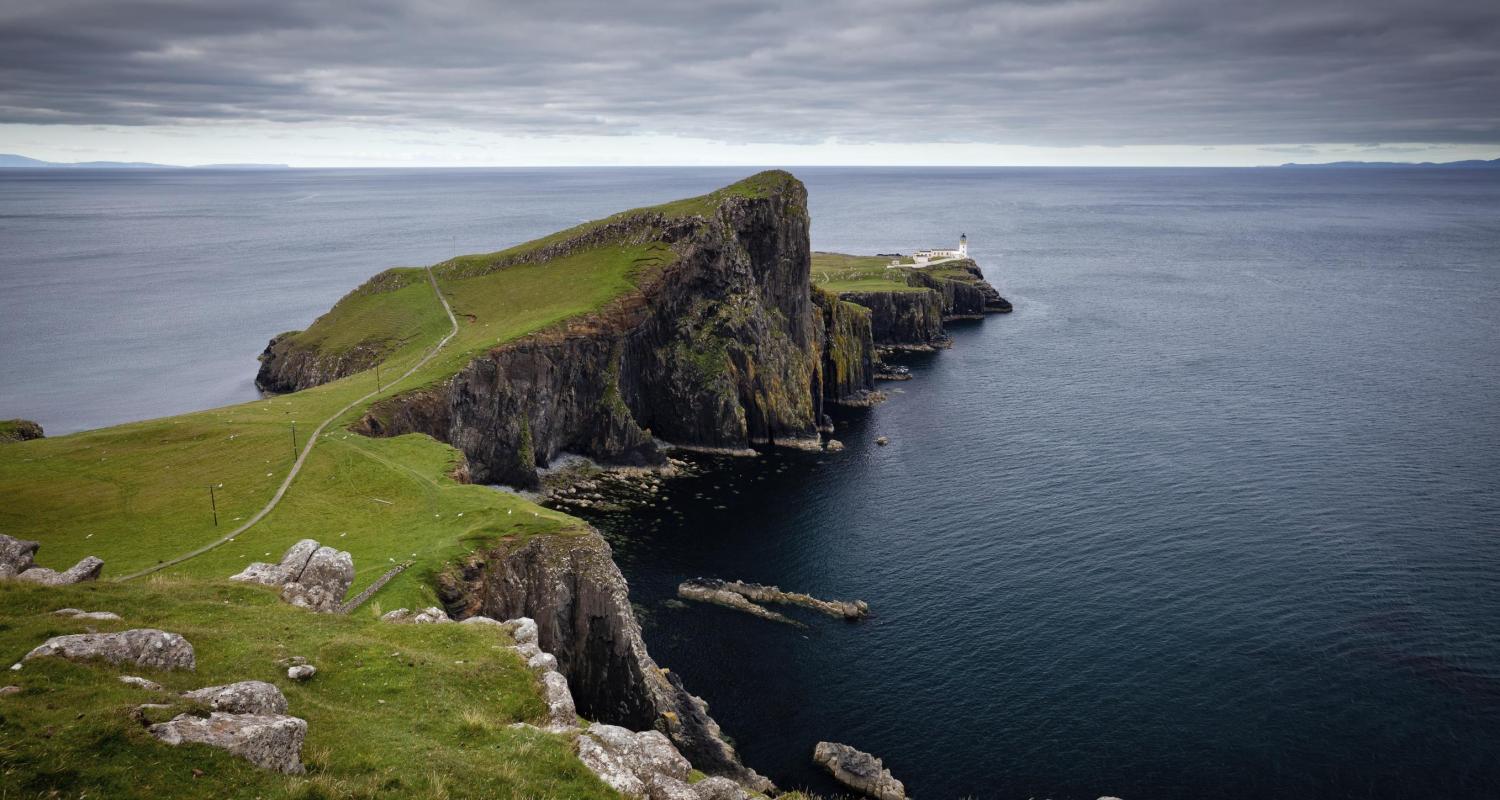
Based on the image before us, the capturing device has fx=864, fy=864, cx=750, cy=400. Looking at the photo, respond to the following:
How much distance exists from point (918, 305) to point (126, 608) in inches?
6151

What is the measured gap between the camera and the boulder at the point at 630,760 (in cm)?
2606

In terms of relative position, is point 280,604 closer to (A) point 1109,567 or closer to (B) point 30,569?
(B) point 30,569

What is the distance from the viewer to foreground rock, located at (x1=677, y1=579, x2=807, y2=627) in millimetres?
67062

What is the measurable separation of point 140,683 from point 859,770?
120 ft

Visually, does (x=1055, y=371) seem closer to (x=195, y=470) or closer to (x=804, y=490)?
(x=804, y=490)

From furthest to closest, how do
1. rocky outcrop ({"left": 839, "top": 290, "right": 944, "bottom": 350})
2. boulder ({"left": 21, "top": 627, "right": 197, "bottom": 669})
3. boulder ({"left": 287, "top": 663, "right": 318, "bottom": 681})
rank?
rocky outcrop ({"left": 839, "top": 290, "right": 944, "bottom": 350}) → boulder ({"left": 287, "top": 663, "right": 318, "bottom": 681}) → boulder ({"left": 21, "top": 627, "right": 197, "bottom": 669})

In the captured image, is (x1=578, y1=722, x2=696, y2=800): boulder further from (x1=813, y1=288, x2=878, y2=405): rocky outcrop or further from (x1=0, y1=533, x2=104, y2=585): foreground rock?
(x1=813, y1=288, x2=878, y2=405): rocky outcrop

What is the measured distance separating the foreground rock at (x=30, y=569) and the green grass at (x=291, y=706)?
5.12 feet

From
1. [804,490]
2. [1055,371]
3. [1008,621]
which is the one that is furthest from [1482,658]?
[1055,371]

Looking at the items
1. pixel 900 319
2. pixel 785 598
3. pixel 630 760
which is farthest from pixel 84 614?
pixel 900 319

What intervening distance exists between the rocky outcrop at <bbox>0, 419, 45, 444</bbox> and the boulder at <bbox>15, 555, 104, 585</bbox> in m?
52.4

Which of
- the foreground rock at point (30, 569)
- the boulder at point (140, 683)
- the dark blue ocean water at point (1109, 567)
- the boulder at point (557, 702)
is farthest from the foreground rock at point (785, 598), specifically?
the boulder at point (140, 683)

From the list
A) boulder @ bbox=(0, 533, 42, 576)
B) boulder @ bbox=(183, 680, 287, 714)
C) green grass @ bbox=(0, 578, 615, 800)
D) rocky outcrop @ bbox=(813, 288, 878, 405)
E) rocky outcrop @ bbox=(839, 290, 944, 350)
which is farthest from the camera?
rocky outcrop @ bbox=(839, 290, 944, 350)

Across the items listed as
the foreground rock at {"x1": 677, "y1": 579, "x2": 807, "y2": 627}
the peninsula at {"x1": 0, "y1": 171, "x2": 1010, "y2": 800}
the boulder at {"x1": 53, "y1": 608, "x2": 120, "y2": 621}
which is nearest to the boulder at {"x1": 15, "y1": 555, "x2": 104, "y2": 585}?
the peninsula at {"x1": 0, "y1": 171, "x2": 1010, "y2": 800}
